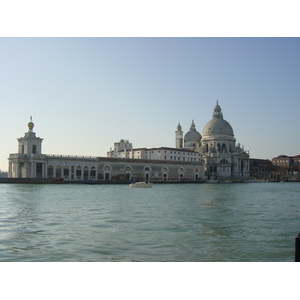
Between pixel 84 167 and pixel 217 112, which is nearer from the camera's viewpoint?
pixel 84 167

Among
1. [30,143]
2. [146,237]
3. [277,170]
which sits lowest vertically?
[146,237]

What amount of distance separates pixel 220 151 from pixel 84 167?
2573 cm

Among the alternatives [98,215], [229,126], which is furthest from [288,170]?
[98,215]

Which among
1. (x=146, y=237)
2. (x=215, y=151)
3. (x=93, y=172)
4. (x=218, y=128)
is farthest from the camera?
(x=218, y=128)

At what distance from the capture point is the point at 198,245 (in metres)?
7.61

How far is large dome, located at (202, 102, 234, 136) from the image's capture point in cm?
6425

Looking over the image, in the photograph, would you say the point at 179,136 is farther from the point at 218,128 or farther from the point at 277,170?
the point at 277,170

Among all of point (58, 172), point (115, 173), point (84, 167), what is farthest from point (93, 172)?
point (58, 172)

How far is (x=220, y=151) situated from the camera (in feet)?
208

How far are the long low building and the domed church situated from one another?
7.99m

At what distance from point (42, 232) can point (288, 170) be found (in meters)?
69.9

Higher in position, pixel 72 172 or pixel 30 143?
pixel 30 143

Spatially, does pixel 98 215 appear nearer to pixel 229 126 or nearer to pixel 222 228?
pixel 222 228
